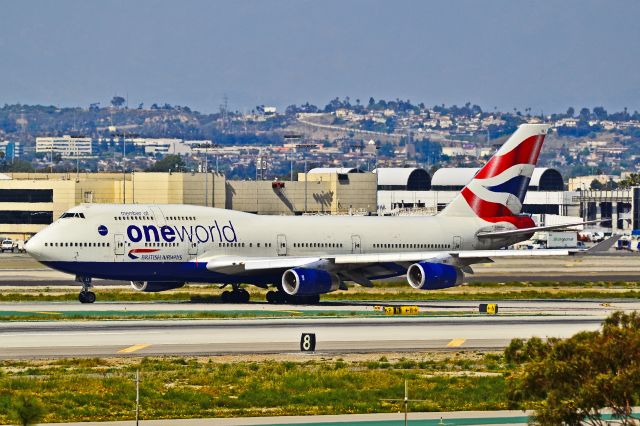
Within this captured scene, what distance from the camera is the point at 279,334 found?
185 ft

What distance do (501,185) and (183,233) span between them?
66.5 ft

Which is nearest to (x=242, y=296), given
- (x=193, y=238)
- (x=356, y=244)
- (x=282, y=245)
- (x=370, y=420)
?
(x=282, y=245)

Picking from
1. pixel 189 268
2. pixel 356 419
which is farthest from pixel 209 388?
pixel 189 268

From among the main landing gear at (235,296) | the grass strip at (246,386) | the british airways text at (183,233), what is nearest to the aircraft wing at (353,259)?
the british airways text at (183,233)

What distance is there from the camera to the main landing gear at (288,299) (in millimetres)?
75375

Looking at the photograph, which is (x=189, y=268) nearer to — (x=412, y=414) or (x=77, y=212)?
(x=77, y=212)

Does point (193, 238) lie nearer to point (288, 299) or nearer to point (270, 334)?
point (288, 299)

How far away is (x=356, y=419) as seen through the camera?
36.9 meters

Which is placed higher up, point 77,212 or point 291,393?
point 77,212

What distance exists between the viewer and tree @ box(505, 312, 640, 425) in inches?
1124

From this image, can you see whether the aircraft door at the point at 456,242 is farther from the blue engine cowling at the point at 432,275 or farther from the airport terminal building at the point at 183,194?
the airport terminal building at the point at 183,194

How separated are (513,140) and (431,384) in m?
42.0

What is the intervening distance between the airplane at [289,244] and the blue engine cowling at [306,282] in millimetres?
53

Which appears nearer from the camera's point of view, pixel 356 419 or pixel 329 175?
pixel 356 419
